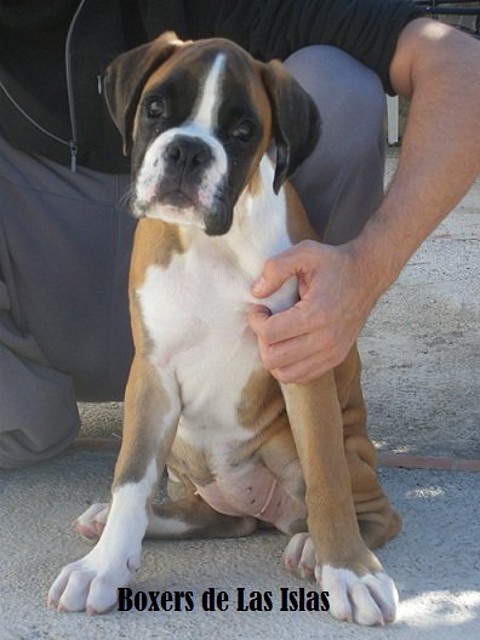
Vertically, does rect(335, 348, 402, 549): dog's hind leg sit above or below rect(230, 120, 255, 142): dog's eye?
below

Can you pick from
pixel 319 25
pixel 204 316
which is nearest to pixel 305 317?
pixel 204 316

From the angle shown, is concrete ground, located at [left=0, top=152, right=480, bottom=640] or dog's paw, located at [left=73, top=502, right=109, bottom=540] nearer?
concrete ground, located at [left=0, top=152, right=480, bottom=640]

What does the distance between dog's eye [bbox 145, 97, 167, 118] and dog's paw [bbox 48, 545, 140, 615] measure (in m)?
0.92

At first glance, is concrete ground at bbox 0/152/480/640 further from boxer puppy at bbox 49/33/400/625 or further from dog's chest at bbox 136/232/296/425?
dog's chest at bbox 136/232/296/425

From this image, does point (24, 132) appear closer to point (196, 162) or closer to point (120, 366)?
point (120, 366)

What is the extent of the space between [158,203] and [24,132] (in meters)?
0.99

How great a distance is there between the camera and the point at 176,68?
2600 mm

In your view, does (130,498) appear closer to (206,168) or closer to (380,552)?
(380,552)

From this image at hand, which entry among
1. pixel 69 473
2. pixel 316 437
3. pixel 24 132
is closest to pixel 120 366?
pixel 69 473

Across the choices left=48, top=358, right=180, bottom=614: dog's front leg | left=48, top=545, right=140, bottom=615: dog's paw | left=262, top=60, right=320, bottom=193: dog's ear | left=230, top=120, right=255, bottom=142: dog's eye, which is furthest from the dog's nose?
left=48, top=545, right=140, bottom=615: dog's paw

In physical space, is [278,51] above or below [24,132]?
above

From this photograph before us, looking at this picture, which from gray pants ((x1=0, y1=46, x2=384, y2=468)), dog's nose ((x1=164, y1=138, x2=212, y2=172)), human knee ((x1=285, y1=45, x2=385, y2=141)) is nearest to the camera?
dog's nose ((x1=164, y1=138, x2=212, y2=172))

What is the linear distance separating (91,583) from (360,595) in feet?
1.82

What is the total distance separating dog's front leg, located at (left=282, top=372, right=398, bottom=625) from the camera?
256cm
